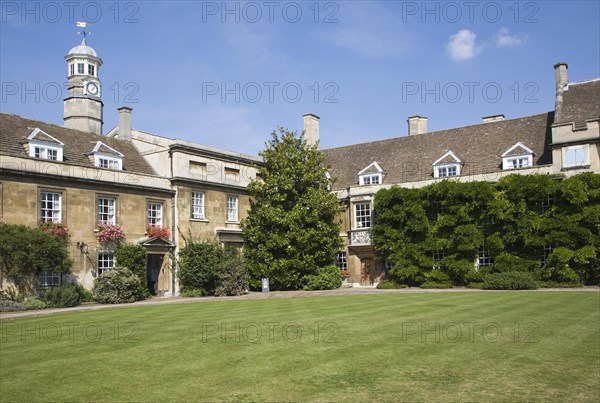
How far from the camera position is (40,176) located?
25.5 m

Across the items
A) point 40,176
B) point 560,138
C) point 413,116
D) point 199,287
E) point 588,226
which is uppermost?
point 413,116

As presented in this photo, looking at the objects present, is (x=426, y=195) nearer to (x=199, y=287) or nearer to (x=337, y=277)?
(x=337, y=277)

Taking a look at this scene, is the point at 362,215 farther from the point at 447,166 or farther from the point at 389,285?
the point at 447,166

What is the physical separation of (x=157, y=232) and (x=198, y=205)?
3.31 m

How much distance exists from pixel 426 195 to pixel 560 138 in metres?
7.61

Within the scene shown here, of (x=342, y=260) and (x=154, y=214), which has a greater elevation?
(x=154, y=214)

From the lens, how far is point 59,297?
79.2 feet

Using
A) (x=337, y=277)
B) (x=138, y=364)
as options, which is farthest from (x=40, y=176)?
(x=138, y=364)

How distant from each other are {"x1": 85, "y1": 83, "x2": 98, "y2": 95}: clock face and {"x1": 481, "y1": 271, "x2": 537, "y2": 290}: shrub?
109 feet

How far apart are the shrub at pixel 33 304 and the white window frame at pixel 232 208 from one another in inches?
514

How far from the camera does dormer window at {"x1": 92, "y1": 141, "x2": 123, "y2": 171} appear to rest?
2949 centimetres

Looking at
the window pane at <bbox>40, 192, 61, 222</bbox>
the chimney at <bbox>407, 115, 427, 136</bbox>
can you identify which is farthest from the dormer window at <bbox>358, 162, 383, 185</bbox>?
the window pane at <bbox>40, 192, 61, 222</bbox>

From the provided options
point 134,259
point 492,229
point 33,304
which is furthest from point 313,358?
point 492,229

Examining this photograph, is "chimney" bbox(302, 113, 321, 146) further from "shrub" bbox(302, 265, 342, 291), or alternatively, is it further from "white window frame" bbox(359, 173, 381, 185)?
"shrub" bbox(302, 265, 342, 291)
